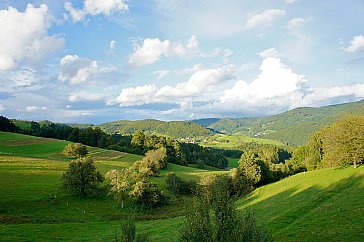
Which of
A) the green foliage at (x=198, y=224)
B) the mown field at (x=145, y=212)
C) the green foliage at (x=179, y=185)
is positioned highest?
the green foliage at (x=198, y=224)

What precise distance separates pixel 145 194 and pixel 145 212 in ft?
13.0

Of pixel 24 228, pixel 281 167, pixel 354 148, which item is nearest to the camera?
pixel 24 228

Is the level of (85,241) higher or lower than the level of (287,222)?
lower

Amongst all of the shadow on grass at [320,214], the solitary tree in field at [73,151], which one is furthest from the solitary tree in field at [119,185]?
the solitary tree in field at [73,151]

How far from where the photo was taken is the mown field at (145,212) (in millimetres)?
29864

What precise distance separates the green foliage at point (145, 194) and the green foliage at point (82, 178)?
914cm

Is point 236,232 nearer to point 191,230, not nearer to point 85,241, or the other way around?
point 191,230

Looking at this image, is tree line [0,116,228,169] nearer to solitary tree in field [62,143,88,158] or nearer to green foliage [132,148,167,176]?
solitary tree in field [62,143,88,158]

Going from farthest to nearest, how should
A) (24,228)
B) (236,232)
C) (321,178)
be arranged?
1. (321,178)
2. (24,228)
3. (236,232)

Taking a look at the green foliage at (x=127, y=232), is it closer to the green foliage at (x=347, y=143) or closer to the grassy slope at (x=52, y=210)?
the grassy slope at (x=52, y=210)

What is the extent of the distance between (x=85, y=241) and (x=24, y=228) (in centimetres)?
1115

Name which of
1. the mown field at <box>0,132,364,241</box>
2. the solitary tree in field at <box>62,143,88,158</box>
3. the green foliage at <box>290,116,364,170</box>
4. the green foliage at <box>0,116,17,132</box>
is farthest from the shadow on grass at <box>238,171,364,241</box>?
the green foliage at <box>0,116,17,132</box>

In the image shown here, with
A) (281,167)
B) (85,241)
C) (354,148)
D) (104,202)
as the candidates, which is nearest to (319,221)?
(85,241)

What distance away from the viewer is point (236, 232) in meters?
12.5
